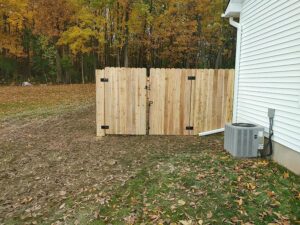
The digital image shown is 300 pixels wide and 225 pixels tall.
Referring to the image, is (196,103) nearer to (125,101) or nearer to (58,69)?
(125,101)

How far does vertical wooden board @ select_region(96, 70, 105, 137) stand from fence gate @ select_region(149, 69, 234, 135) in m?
1.21

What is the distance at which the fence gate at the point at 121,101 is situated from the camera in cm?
777

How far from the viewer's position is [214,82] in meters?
7.98

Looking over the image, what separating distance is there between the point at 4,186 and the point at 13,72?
79.6ft

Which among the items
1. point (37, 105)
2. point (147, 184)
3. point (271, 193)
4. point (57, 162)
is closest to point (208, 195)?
point (271, 193)

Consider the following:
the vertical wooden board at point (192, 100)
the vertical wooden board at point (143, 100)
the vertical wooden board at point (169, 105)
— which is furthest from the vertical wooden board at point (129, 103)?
the vertical wooden board at point (192, 100)

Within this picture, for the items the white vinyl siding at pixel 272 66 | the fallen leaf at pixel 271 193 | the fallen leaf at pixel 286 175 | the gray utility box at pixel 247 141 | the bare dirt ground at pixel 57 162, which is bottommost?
the bare dirt ground at pixel 57 162

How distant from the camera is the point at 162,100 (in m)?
7.96

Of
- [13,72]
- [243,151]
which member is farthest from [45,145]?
[13,72]

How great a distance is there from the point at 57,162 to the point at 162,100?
3.18 m

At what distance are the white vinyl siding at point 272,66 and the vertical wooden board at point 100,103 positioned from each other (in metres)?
3.39

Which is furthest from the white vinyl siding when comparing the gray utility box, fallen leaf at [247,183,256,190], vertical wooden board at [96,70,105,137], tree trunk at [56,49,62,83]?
tree trunk at [56,49,62,83]

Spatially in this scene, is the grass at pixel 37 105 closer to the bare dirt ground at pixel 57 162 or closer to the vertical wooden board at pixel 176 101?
the bare dirt ground at pixel 57 162

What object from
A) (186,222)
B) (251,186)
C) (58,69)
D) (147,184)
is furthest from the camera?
(58,69)
